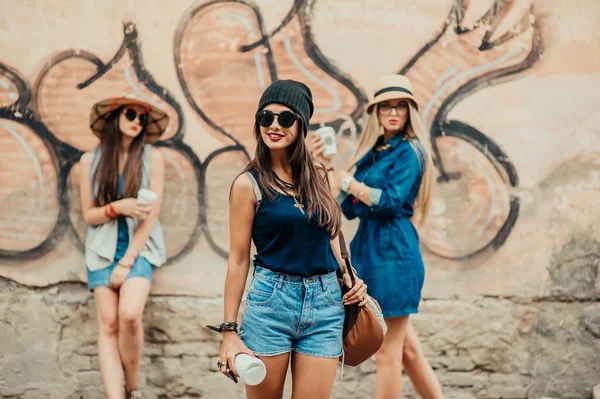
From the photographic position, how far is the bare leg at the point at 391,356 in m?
3.58

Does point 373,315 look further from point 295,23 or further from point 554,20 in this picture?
point 554,20

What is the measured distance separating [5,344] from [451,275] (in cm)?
288

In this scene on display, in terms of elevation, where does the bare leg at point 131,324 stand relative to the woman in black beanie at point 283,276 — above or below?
below

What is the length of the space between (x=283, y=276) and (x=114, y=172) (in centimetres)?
175

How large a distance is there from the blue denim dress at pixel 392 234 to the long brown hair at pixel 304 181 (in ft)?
2.47

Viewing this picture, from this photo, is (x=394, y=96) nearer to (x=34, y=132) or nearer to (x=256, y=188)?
(x=256, y=188)

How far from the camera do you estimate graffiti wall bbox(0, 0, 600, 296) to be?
442cm

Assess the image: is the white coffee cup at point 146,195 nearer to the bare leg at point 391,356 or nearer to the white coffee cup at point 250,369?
the bare leg at point 391,356

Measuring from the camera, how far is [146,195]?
13.1 feet

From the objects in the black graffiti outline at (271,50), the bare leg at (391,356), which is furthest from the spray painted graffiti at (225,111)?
the bare leg at (391,356)

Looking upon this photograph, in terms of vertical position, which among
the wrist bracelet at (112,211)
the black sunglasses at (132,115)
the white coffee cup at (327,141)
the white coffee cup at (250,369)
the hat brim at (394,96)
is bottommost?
the white coffee cup at (250,369)

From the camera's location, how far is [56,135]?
4.46 meters

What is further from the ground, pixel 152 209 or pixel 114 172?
pixel 114 172

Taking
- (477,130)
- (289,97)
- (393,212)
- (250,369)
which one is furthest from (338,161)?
(250,369)
